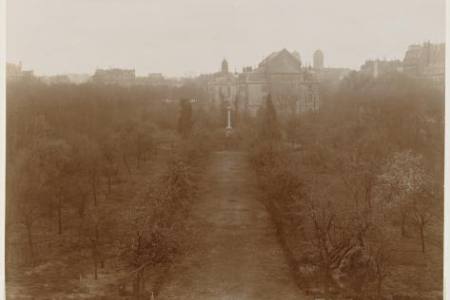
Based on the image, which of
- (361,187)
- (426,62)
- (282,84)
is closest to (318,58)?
(282,84)

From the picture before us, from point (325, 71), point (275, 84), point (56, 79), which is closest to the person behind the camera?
point (56, 79)

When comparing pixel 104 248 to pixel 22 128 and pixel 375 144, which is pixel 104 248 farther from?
pixel 375 144

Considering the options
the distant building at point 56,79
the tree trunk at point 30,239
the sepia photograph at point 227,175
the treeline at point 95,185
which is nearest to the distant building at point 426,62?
the sepia photograph at point 227,175

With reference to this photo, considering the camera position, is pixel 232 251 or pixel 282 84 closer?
pixel 232 251

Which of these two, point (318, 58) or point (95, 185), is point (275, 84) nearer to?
point (318, 58)

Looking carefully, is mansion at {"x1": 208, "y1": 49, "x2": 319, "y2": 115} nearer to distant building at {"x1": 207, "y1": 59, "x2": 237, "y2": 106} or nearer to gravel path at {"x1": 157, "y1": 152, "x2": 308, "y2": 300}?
distant building at {"x1": 207, "y1": 59, "x2": 237, "y2": 106}

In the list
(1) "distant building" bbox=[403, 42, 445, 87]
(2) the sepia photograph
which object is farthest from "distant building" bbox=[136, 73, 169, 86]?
(1) "distant building" bbox=[403, 42, 445, 87]
